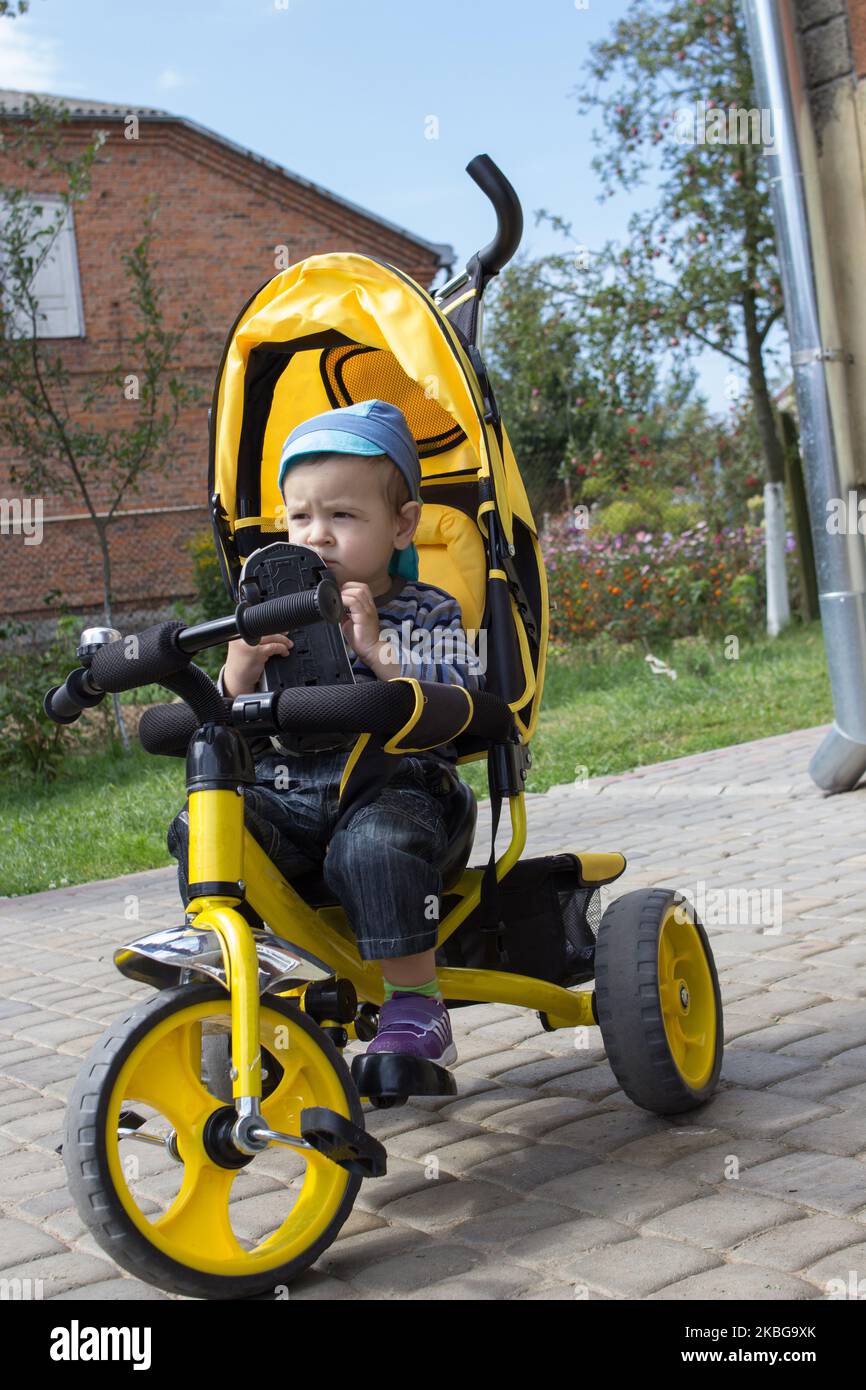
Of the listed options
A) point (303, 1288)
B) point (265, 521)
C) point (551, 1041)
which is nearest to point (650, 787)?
point (551, 1041)

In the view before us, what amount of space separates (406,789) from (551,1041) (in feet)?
4.00

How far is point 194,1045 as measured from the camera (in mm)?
2402

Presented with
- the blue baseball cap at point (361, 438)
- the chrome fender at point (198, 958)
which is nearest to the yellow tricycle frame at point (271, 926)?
the chrome fender at point (198, 958)

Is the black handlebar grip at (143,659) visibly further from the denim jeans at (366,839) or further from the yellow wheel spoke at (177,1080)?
the yellow wheel spoke at (177,1080)

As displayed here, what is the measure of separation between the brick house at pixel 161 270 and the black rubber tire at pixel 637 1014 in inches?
676

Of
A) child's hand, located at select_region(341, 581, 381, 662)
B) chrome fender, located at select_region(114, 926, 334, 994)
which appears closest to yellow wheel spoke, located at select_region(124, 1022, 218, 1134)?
chrome fender, located at select_region(114, 926, 334, 994)

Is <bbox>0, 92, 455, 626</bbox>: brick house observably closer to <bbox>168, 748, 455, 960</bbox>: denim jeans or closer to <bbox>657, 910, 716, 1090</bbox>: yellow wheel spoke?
<bbox>657, 910, 716, 1090</bbox>: yellow wheel spoke

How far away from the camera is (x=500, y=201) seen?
346 centimetres

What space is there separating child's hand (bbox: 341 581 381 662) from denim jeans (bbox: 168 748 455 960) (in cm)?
24

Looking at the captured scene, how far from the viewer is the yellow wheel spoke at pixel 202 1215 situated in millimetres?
2326

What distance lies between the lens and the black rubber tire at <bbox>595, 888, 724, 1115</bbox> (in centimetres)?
296

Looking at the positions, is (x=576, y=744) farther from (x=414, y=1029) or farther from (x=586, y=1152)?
(x=414, y=1029)

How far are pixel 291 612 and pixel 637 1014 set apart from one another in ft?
3.98
